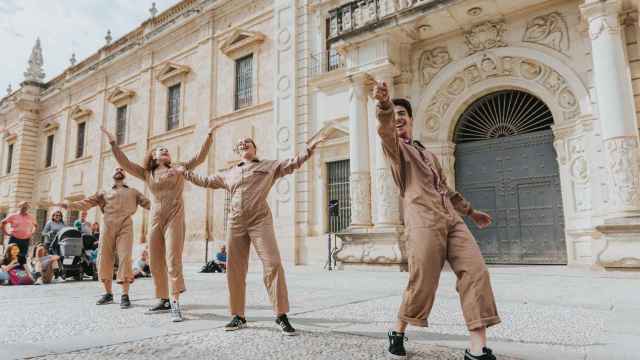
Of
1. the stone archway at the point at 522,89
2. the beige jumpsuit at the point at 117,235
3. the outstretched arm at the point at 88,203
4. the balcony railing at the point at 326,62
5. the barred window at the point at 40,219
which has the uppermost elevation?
the balcony railing at the point at 326,62

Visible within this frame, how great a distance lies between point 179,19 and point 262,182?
1800cm

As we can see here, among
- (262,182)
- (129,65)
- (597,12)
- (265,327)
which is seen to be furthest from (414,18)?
(129,65)

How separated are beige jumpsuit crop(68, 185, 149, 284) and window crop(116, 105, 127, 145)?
59.9 feet

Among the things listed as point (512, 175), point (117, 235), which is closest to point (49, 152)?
point (117, 235)

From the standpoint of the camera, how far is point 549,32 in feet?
32.8

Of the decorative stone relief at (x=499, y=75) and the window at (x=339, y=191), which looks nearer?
the decorative stone relief at (x=499, y=75)

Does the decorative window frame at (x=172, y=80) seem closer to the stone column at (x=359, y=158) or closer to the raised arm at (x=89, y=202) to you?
the stone column at (x=359, y=158)

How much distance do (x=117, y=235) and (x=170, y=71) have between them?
15.8m

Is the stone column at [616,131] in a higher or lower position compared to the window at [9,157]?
lower

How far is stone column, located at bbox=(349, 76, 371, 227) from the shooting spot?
36.4 ft

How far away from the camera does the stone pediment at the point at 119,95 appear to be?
21.5 metres

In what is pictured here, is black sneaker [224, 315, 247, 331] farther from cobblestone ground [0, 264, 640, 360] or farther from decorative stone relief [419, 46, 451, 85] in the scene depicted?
decorative stone relief [419, 46, 451, 85]

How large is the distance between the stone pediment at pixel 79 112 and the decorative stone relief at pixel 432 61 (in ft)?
64.5

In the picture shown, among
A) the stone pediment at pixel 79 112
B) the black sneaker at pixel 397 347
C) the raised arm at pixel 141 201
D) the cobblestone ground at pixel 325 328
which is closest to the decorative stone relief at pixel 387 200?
the cobblestone ground at pixel 325 328
